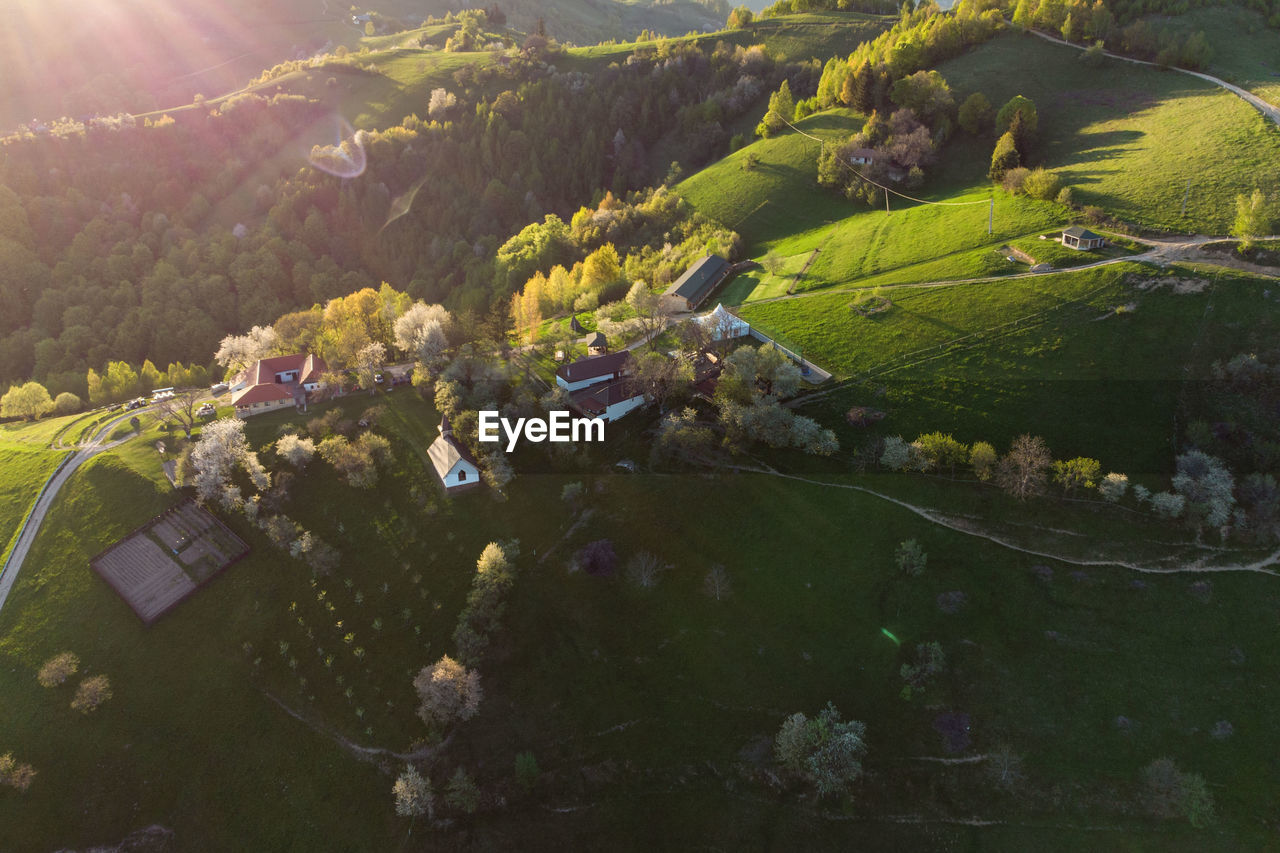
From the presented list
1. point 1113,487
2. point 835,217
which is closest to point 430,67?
point 835,217

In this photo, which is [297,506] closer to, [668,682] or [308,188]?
[668,682]

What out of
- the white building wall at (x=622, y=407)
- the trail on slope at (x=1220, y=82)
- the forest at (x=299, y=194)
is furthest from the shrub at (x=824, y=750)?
the trail on slope at (x=1220, y=82)

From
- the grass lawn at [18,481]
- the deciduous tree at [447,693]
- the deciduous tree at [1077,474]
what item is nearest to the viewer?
the deciduous tree at [447,693]

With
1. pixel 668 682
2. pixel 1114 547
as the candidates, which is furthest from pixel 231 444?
pixel 1114 547

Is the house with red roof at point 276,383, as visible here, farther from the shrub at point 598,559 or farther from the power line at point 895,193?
the power line at point 895,193

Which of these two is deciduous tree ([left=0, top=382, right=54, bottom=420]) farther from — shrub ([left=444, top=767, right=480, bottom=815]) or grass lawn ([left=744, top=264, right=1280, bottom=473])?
A: grass lawn ([left=744, top=264, right=1280, bottom=473])

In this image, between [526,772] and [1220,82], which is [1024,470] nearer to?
[526,772]
